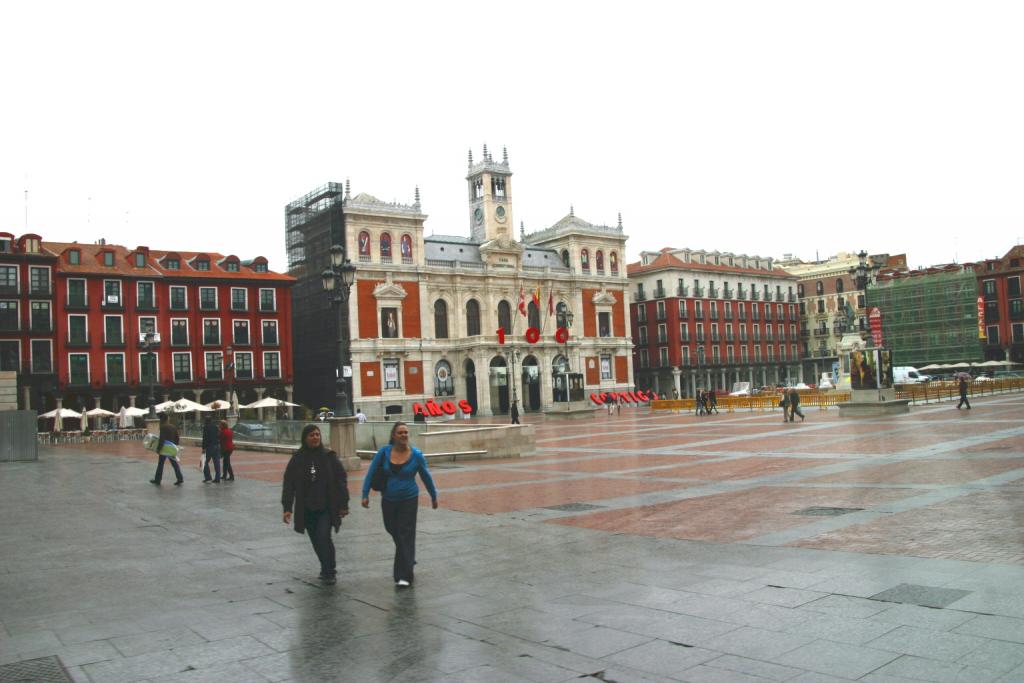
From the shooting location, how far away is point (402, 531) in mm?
8766

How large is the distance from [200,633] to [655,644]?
3.79 meters

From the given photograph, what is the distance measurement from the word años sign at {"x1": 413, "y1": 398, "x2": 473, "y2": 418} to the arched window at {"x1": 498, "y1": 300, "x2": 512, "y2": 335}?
9.05 meters

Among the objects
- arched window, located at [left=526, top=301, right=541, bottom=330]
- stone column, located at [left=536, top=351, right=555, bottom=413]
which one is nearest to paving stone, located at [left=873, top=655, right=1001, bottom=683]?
stone column, located at [left=536, top=351, right=555, bottom=413]

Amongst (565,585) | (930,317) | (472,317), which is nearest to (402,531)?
(565,585)

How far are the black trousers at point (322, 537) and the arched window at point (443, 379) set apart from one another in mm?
62210

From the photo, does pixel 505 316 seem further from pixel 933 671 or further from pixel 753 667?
pixel 933 671

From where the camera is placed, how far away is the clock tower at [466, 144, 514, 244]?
262 feet

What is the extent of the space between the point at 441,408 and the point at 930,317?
48387 mm

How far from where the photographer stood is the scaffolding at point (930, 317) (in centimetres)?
7838

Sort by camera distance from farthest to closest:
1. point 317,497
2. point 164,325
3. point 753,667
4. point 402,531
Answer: point 164,325 < point 317,497 < point 402,531 < point 753,667

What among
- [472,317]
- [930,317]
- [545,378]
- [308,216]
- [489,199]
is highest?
[489,199]

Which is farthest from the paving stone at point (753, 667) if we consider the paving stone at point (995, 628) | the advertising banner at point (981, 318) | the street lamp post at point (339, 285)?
the advertising banner at point (981, 318)

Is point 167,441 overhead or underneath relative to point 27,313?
underneath

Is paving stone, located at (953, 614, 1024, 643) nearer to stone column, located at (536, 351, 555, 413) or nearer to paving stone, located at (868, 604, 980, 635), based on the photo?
paving stone, located at (868, 604, 980, 635)
